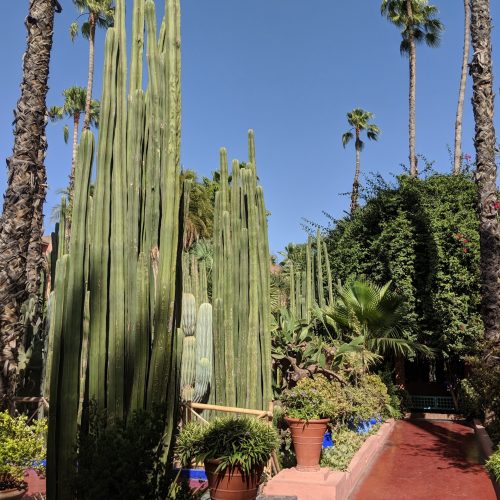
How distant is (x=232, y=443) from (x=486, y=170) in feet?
22.6

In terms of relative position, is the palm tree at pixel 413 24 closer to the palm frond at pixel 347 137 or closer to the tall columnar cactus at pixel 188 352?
the palm frond at pixel 347 137

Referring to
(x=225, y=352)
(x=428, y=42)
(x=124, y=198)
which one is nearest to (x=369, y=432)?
(x=225, y=352)

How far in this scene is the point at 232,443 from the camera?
15.5ft

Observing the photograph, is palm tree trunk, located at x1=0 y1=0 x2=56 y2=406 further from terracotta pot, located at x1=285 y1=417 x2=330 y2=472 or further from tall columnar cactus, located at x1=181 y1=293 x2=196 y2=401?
terracotta pot, located at x1=285 y1=417 x2=330 y2=472

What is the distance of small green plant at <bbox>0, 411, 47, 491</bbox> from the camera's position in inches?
182

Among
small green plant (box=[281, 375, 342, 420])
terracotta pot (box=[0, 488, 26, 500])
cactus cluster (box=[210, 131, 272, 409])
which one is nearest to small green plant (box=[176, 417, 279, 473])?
cactus cluster (box=[210, 131, 272, 409])

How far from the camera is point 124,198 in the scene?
3.89 m

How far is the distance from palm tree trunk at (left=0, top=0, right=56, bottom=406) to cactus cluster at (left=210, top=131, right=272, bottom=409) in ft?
7.36

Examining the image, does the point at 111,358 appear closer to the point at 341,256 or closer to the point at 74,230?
the point at 74,230

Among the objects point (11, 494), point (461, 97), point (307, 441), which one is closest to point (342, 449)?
point (307, 441)

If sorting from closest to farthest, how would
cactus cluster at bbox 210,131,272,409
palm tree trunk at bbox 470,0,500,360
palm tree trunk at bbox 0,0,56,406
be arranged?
1. palm tree trunk at bbox 0,0,56,406
2. cactus cluster at bbox 210,131,272,409
3. palm tree trunk at bbox 470,0,500,360

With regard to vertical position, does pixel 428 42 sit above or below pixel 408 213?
above

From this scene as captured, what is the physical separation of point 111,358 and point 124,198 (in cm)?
115

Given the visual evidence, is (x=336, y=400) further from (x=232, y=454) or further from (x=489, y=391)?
(x=232, y=454)
